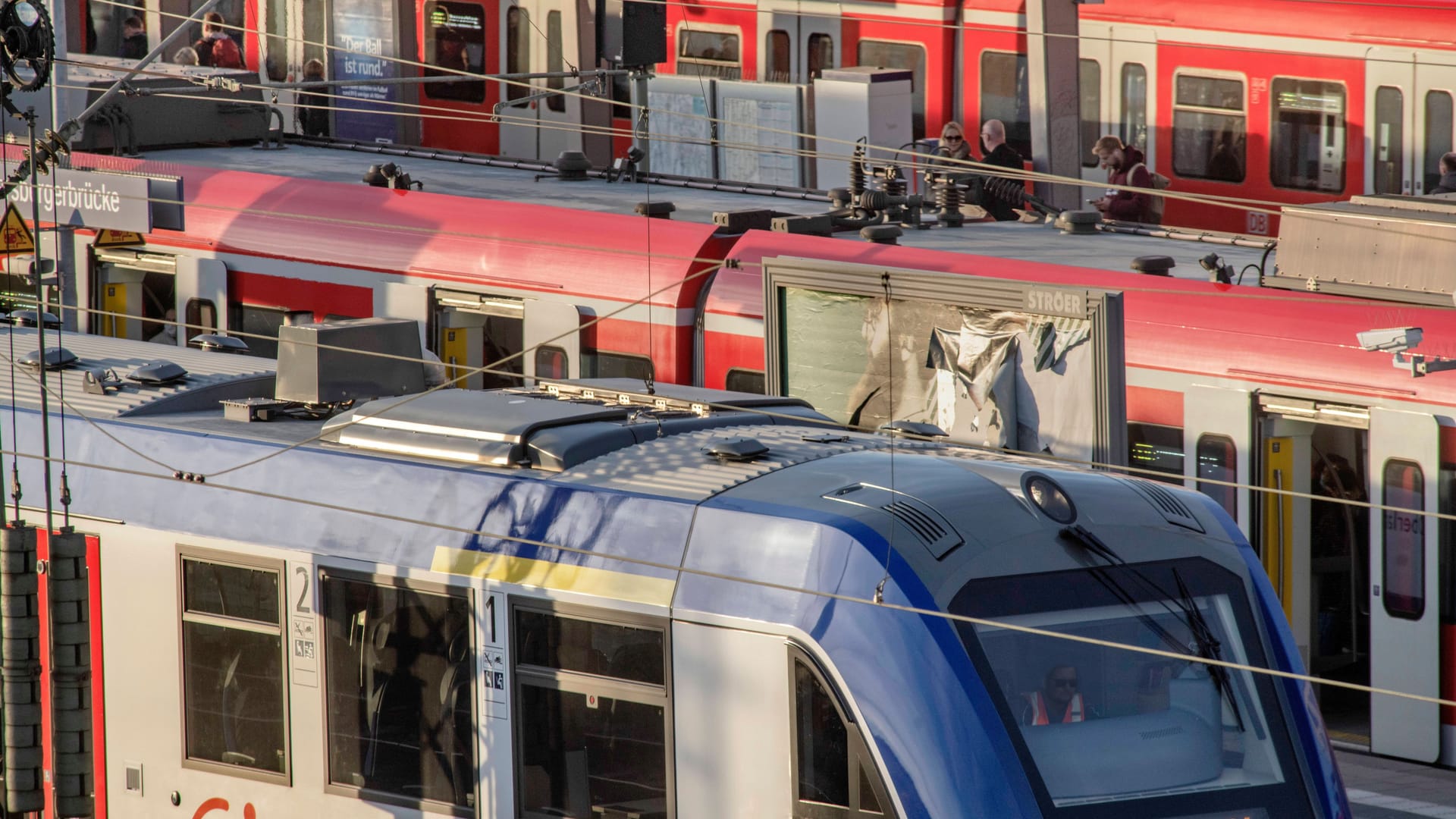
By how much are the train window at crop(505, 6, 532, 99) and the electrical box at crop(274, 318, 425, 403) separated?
17.9 meters

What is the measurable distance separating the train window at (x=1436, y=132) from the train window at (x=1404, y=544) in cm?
885

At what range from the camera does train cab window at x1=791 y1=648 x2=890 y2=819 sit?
7223 mm

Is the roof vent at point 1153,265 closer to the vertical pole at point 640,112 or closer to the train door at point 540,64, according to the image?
the vertical pole at point 640,112

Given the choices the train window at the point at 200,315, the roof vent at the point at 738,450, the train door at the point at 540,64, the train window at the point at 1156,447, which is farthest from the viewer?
the train door at the point at 540,64

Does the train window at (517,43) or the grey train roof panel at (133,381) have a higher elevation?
the train window at (517,43)

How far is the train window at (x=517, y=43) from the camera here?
28.4 metres

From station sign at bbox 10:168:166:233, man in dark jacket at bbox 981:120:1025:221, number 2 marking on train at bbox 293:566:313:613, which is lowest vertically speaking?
number 2 marking on train at bbox 293:566:313:613

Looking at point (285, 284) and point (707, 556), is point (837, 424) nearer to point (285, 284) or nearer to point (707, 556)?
point (707, 556)

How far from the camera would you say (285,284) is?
16.5 meters

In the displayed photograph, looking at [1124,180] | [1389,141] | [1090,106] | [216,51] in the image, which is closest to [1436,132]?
[1389,141]

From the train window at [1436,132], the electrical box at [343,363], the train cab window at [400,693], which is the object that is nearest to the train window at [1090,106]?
the train window at [1436,132]

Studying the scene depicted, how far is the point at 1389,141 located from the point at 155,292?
11389 millimetres

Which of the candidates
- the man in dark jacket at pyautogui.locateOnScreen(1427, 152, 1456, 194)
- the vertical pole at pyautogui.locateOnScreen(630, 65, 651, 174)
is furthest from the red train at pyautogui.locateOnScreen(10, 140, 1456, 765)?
the man in dark jacket at pyautogui.locateOnScreen(1427, 152, 1456, 194)

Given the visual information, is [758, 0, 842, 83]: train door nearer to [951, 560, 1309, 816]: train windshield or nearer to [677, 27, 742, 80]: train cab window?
[677, 27, 742, 80]: train cab window
